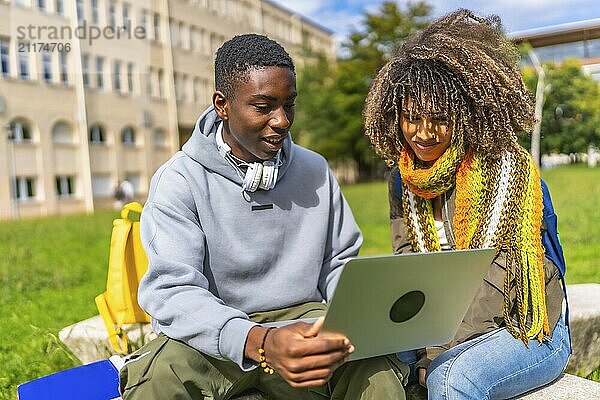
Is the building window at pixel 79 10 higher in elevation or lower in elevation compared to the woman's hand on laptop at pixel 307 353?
higher

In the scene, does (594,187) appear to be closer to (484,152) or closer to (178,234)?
(484,152)

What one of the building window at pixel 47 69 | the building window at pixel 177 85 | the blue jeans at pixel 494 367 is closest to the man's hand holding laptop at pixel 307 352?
the blue jeans at pixel 494 367

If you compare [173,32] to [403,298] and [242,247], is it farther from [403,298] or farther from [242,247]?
[403,298]

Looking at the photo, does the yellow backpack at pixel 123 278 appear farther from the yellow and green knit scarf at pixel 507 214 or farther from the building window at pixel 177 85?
the building window at pixel 177 85

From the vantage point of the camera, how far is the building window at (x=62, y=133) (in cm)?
2172

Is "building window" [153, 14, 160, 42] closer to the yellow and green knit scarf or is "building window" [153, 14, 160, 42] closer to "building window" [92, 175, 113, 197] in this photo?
"building window" [92, 175, 113, 197]

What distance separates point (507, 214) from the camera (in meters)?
2.00

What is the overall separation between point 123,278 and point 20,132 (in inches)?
779

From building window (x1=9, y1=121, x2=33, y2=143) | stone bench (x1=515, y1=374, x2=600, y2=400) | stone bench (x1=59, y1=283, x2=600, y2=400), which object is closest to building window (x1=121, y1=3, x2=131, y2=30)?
building window (x1=9, y1=121, x2=33, y2=143)

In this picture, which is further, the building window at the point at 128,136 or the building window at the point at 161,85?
the building window at the point at 161,85

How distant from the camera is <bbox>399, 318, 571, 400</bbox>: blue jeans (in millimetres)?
1884

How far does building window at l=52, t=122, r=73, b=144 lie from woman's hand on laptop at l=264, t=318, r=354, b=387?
21.8 m

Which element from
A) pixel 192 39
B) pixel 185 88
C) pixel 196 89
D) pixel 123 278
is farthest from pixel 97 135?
pixel 123 278

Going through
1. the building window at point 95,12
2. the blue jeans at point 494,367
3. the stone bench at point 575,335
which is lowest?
the stone bench at point 575,335
